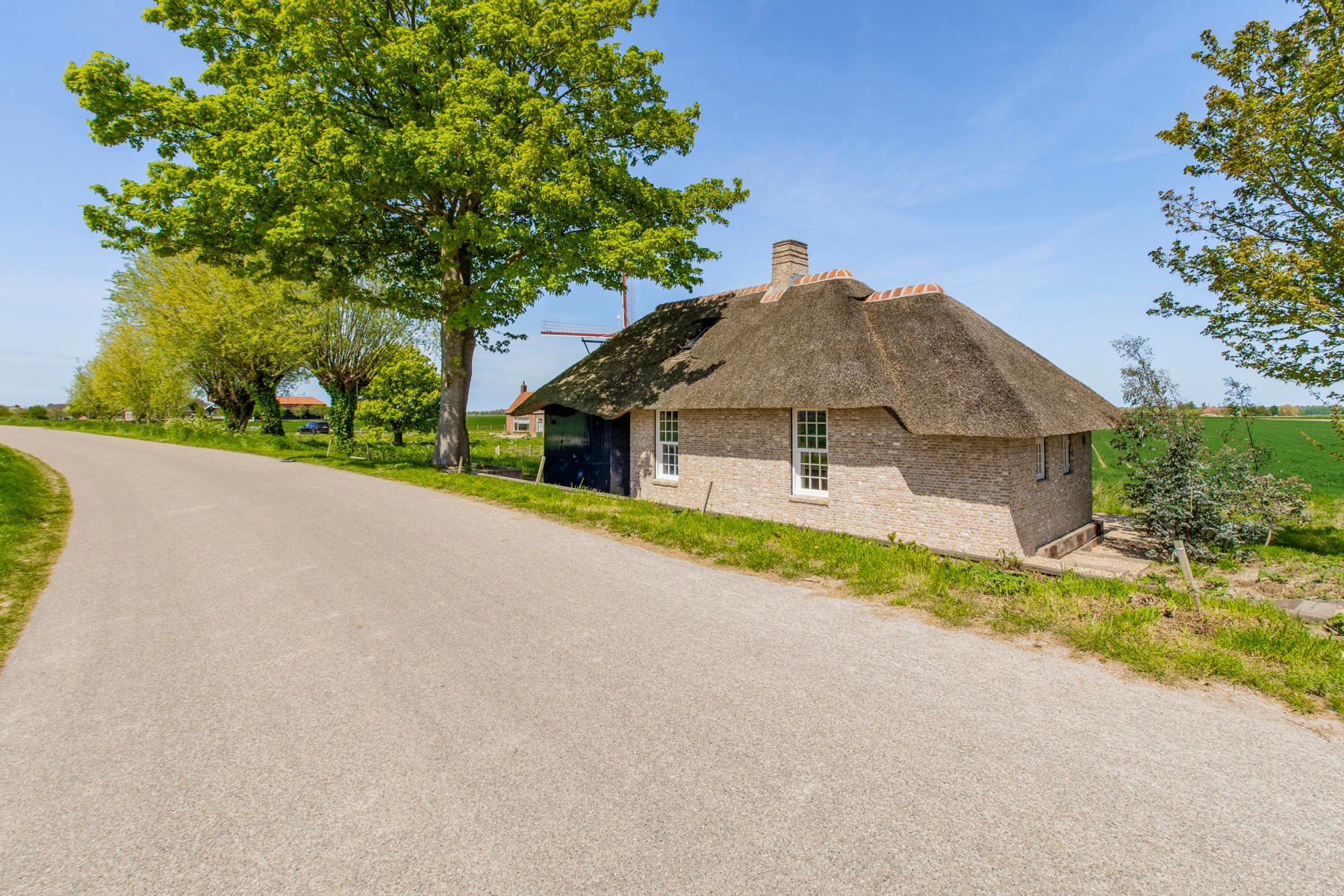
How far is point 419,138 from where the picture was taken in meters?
15.2

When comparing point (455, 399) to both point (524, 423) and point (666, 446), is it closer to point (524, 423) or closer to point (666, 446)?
point (666, 446)

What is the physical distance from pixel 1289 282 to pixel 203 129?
2568 cm

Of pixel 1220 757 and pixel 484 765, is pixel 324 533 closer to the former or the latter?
pixel 484 765

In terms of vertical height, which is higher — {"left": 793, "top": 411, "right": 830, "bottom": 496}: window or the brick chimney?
the brick chimney

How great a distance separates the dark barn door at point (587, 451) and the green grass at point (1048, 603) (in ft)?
13.4

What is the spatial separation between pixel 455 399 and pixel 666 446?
338 inches

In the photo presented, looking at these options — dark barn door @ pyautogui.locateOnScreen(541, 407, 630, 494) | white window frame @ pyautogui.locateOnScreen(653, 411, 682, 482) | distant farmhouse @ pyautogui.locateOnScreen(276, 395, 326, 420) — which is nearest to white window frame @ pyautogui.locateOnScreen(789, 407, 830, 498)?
white window frame @ pyautogui.locateOnScreen(653, 411, 682, 482)

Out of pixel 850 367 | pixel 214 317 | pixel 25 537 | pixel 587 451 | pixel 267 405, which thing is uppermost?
pixel 214 317

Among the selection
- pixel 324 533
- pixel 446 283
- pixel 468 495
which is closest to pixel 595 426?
pixel 468 495

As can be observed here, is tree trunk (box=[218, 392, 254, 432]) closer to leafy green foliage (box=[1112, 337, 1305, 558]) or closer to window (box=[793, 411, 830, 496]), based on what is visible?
window (box=[793, 411, 830, 496])

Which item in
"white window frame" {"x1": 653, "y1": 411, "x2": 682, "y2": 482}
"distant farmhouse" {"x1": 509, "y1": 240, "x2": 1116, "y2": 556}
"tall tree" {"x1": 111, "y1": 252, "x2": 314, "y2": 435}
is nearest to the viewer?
"distant farmhouse" {"x1": 509, "y1": 240, "x2": 1116, "y2": 556}

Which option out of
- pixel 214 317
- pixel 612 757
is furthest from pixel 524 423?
pixel 612 757

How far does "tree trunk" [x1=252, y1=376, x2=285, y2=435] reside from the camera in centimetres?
3528

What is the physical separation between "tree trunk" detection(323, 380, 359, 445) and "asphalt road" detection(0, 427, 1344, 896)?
26417 millimetres
